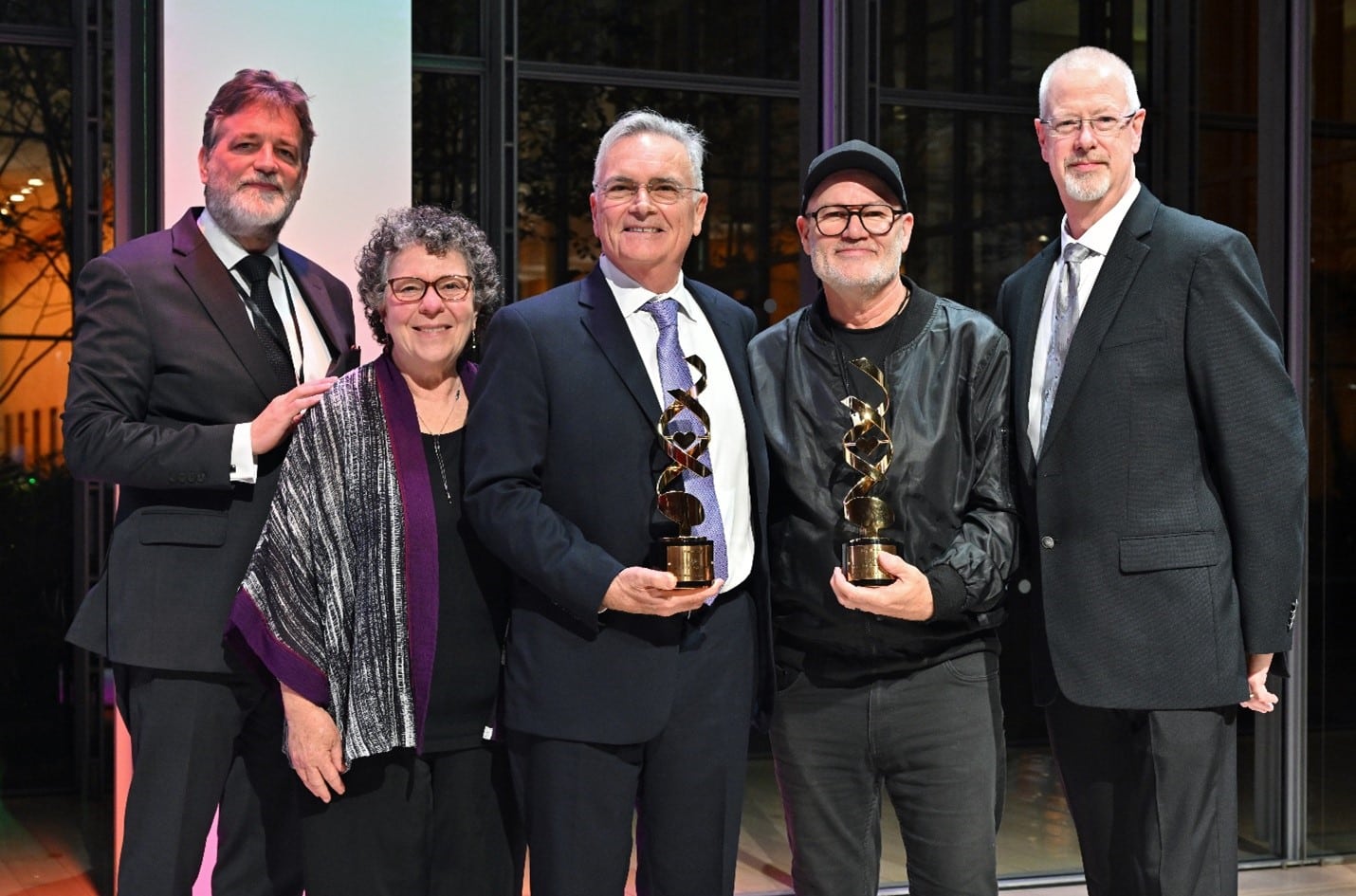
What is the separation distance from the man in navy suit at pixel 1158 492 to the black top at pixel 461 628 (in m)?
1.10

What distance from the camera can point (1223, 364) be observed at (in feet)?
9.05

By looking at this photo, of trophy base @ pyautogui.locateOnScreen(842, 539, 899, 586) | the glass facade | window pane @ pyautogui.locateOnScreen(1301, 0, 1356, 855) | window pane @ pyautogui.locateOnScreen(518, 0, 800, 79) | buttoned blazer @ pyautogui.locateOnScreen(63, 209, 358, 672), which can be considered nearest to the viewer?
trophy base @ pyautogui.locateOnScreen(842, 539, 899, 586)

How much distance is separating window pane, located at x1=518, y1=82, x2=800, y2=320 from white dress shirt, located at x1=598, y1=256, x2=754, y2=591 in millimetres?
1818

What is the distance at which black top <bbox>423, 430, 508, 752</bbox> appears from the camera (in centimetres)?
264

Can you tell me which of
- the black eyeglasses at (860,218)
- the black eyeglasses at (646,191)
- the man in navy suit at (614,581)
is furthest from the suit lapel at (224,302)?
the black eyeglasses at (860,218)

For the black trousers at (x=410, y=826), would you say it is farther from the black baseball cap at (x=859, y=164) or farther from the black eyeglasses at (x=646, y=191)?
the black baseball cap at (x=859, y=164)

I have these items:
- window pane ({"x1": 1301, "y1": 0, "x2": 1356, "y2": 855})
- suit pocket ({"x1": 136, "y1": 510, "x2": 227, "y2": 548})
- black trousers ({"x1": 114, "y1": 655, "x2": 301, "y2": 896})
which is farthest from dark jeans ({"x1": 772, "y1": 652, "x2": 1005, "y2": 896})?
window pane ({"x1": 1301, "y1": 0, "x2": 1356, "y2": 855})

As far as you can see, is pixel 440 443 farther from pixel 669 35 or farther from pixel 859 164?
pixel 669 35

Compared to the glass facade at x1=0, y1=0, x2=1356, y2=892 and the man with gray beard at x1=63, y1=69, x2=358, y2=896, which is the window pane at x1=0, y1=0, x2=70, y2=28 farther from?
the man with gray beard at x1=63, y1=69, x2=358, y2=896

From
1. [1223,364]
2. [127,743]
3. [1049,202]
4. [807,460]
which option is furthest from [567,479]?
[1049,202]

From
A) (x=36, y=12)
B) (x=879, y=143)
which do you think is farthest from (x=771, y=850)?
(x=36, y=12)

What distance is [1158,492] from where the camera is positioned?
2801mm

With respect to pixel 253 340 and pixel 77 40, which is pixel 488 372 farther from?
pixel 77 40

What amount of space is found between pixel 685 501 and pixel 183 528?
112cm
